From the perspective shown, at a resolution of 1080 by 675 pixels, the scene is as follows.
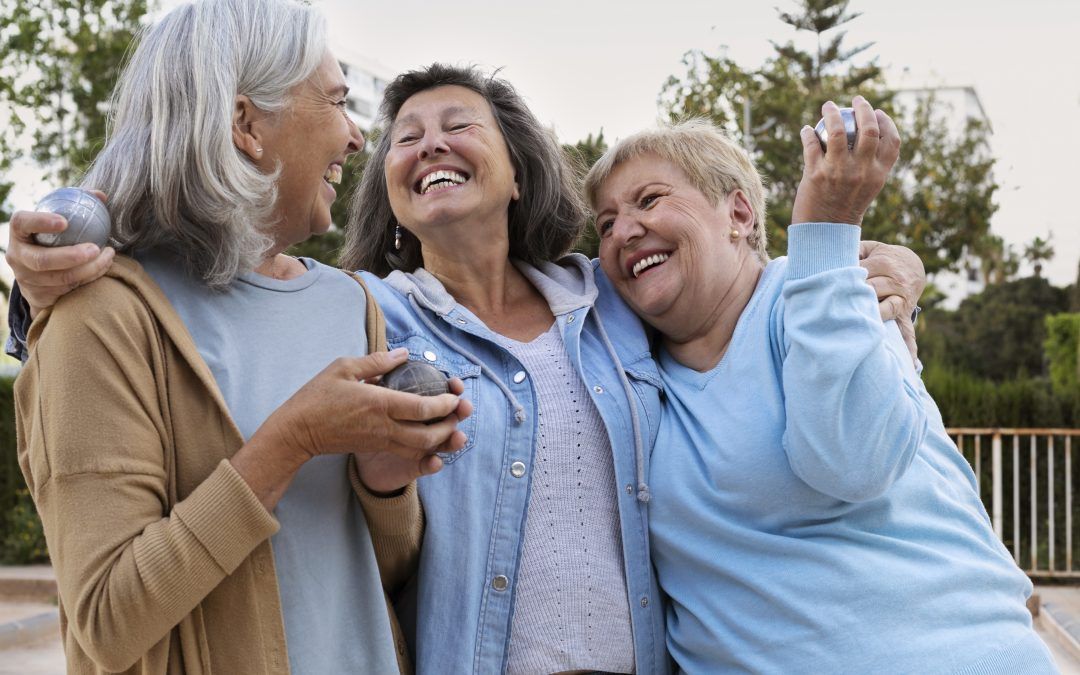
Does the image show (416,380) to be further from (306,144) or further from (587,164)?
(587,164)

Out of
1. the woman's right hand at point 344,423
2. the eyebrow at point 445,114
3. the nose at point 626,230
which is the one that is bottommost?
the woman's right hand at point 344,423

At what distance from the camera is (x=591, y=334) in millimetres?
2723

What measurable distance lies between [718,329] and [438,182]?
78 centimetres

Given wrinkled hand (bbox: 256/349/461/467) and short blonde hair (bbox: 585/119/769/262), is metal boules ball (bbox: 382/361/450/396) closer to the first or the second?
wrinkled hand (bbox: 256/349/461/467)

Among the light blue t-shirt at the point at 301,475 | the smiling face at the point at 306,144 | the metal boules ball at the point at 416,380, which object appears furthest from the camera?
the smiling face at the point at 306,144

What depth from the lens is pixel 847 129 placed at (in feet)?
7.09

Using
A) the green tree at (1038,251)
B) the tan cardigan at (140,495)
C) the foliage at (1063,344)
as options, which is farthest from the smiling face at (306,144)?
the green tree at (1038,251)

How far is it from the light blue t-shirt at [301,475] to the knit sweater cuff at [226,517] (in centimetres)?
16

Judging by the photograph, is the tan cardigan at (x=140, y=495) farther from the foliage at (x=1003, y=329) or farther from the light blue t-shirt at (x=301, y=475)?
the foliage at (x=1003, y=329)

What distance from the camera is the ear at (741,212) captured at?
9.10 ft

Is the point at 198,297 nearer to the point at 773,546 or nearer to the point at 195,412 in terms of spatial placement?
the point at 195,412

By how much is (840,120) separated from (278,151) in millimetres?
1095

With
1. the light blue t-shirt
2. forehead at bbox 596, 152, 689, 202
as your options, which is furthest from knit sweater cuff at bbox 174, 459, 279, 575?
forehead at bbox 596, 152, 689, 202

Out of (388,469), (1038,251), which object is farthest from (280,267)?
(1038,251)
